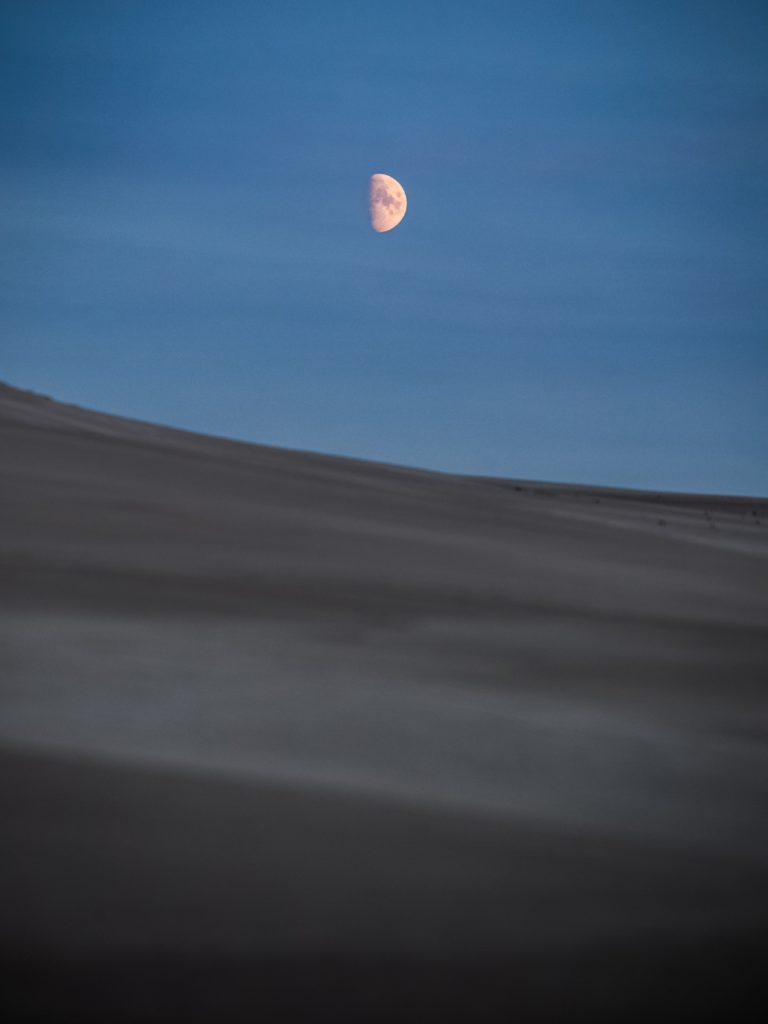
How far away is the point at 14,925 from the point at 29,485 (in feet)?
11.0

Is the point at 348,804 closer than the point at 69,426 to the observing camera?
Yes

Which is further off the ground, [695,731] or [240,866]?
[695,731]

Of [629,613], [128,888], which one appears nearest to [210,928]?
[128,888]

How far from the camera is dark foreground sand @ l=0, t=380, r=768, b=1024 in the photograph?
1.03 meters

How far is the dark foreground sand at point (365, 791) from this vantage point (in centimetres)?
103

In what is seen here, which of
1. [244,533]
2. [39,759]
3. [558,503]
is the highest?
[558,503]

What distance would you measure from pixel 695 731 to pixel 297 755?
81 cm

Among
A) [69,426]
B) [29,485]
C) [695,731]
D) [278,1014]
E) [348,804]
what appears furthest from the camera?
[69,426]

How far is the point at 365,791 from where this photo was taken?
4.91 feet

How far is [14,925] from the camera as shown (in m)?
1.06

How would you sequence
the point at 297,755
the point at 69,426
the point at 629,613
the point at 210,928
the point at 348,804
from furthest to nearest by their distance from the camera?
the point at 69,426, the point at 629,613, the point at 297,755, the point at 348,804, the point at 210,928

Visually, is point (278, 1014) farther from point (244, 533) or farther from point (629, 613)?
point (244, 533)

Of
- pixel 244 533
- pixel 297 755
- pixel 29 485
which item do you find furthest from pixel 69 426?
pixel 297 755

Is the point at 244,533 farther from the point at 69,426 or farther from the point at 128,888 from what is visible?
the point at 69,426
